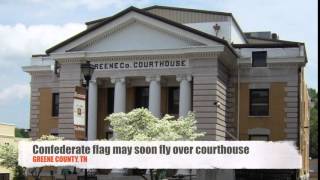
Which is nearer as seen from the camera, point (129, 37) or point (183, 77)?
point (183, 77)

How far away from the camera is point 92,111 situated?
146 ft

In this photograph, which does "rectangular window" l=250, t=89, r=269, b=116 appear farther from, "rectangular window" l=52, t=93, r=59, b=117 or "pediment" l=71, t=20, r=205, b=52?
"rectangular window" l=52, t=93, r=59, b=117

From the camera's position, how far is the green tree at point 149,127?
3328 cm

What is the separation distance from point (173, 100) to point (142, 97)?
235cm

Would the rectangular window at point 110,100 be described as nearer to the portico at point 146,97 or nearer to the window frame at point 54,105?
the portico at point 146,97

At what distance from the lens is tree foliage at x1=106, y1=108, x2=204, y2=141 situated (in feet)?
109

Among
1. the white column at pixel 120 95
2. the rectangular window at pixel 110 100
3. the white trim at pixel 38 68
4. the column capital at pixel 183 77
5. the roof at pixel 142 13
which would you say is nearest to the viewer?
the roof at pixel 142 13

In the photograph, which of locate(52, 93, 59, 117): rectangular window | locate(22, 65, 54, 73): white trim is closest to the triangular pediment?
locate(22, 65, 54, 73): white trim

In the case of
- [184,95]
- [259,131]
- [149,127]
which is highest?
[184,95]

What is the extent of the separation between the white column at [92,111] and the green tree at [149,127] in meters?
7.19

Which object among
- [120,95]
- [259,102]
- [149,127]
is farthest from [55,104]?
[149,127]

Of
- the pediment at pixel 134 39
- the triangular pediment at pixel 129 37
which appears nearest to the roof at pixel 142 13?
the triangular pediment at pixel 129 37

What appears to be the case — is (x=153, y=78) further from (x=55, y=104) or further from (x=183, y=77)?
(x=55, y=104)

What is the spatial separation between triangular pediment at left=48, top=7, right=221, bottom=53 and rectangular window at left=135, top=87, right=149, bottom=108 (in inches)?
151
